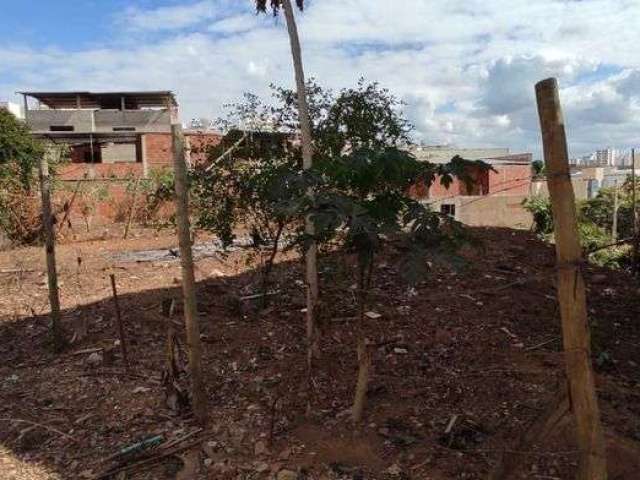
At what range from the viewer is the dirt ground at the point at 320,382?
10.6ft

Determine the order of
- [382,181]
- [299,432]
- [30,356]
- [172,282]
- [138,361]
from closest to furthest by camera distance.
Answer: [382,181] < [299,432] < [138,361] < [30,356] < [172,282]

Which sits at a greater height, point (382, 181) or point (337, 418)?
point (382, 181)

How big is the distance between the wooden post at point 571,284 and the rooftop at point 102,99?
98.9 feet

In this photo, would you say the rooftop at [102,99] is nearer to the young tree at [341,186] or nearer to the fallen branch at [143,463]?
the young tree at [341,186]

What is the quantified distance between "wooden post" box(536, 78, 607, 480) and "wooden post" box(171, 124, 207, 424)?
2.22m

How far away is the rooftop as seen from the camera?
30.4m

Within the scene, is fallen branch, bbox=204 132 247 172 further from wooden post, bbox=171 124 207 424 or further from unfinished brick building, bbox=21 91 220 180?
unfinished brick building, bbox=21 91 220 180

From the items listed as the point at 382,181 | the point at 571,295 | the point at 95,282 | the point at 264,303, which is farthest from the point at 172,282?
the point at 571,295

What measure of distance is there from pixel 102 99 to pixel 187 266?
31010 millimetres

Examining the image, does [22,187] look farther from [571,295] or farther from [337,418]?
[571,295]

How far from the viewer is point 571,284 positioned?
207 cm

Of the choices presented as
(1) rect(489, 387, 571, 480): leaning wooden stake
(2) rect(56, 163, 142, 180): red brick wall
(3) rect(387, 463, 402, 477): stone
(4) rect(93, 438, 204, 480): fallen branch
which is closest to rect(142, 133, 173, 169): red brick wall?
(2) rect(56, 163, 142, 180): red brick wall

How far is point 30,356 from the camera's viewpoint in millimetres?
5141

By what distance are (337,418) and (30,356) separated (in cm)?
310
